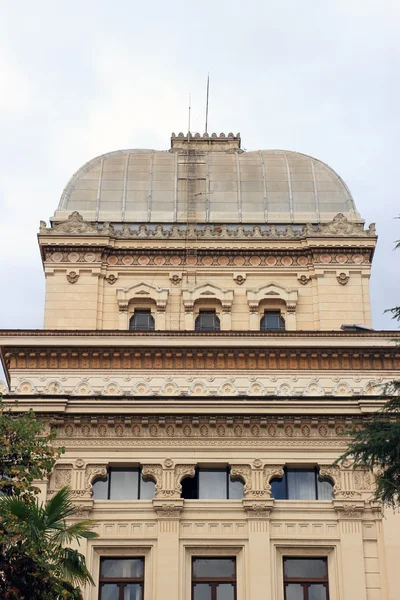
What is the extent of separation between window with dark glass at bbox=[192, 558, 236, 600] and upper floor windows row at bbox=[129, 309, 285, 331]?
16.6 m

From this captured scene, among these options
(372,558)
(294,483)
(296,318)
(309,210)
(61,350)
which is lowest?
(372,558)

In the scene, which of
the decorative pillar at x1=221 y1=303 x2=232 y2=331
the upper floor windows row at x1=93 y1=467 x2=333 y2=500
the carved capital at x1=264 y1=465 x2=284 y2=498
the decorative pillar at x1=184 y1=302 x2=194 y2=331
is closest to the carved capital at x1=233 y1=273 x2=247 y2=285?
the decorative pillar at x1=221 y1=303 x2=232 y2=331

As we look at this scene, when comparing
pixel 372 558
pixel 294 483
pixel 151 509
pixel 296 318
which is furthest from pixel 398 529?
pixel 296 318

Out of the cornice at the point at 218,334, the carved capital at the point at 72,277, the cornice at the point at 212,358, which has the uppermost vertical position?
the carved capital at the point at 72,277

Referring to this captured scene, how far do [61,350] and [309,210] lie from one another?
55.5 feet

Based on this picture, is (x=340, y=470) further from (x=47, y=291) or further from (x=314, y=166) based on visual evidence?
(x=314, y=166)

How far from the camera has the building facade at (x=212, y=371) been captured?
4447 centimetres

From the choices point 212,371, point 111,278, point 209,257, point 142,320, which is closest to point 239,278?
point 209,257

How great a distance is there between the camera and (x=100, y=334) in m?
54.1

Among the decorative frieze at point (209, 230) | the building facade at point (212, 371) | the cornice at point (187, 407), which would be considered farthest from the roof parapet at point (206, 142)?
the cornice at point (187, 407)

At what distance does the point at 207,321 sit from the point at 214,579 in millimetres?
17929

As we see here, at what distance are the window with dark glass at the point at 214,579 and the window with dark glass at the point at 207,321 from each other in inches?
655

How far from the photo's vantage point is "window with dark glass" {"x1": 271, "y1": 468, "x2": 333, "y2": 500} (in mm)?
45844

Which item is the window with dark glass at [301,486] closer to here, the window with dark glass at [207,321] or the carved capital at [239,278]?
the window with dark glass at [207,321]
